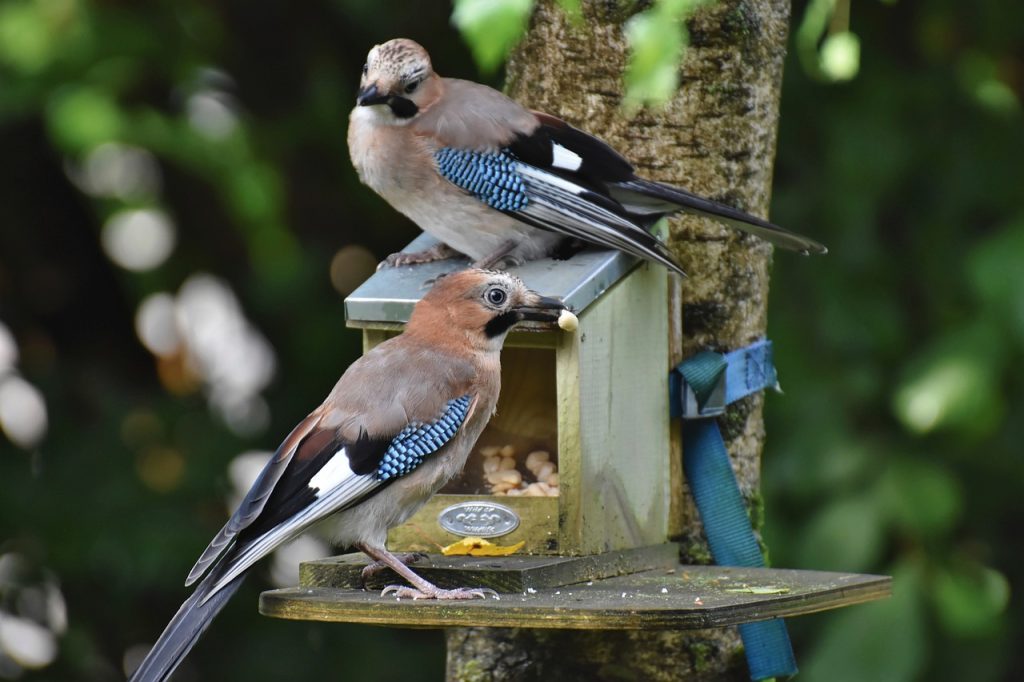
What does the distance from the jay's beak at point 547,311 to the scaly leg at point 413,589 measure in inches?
25.3

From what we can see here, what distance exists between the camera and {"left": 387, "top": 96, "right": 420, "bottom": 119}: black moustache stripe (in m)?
4.14

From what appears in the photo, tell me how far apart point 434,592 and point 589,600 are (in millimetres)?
373

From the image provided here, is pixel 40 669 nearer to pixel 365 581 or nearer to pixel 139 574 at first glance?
pixel 139 574

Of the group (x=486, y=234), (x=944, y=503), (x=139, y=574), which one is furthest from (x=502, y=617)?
(x=139, y=574)

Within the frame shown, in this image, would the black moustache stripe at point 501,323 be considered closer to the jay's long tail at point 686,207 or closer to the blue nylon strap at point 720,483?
the jay's long tail at point 686,207

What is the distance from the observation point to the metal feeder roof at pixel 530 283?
3.83m

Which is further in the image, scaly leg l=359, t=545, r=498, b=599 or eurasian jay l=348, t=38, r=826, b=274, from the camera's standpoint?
eurasian jay l=348, t=38, r=826, b=274

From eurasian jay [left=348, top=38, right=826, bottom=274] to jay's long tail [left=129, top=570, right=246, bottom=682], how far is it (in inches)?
43.9

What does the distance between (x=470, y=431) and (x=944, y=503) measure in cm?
226

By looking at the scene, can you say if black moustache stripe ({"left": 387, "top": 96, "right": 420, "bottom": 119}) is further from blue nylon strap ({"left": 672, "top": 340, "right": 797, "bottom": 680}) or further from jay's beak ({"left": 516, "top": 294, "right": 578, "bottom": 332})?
blue nylon strap ({"left": 672, "top": 340, "right": 797, "bottom": 680})

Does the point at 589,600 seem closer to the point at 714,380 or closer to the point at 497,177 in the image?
the point at 714,380

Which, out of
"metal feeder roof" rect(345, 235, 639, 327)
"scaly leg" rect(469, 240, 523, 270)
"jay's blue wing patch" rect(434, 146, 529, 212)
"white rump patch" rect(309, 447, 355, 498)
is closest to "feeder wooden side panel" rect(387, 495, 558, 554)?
"white rump patch" rect(309, 447, 355, 498)

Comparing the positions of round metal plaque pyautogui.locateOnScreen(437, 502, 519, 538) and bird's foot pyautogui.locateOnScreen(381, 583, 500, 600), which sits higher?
round metal plaque pyautogui.locateOnScreen(437, 502, 519, 538)

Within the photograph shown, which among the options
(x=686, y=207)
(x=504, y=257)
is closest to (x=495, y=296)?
(x=504, y=257)
